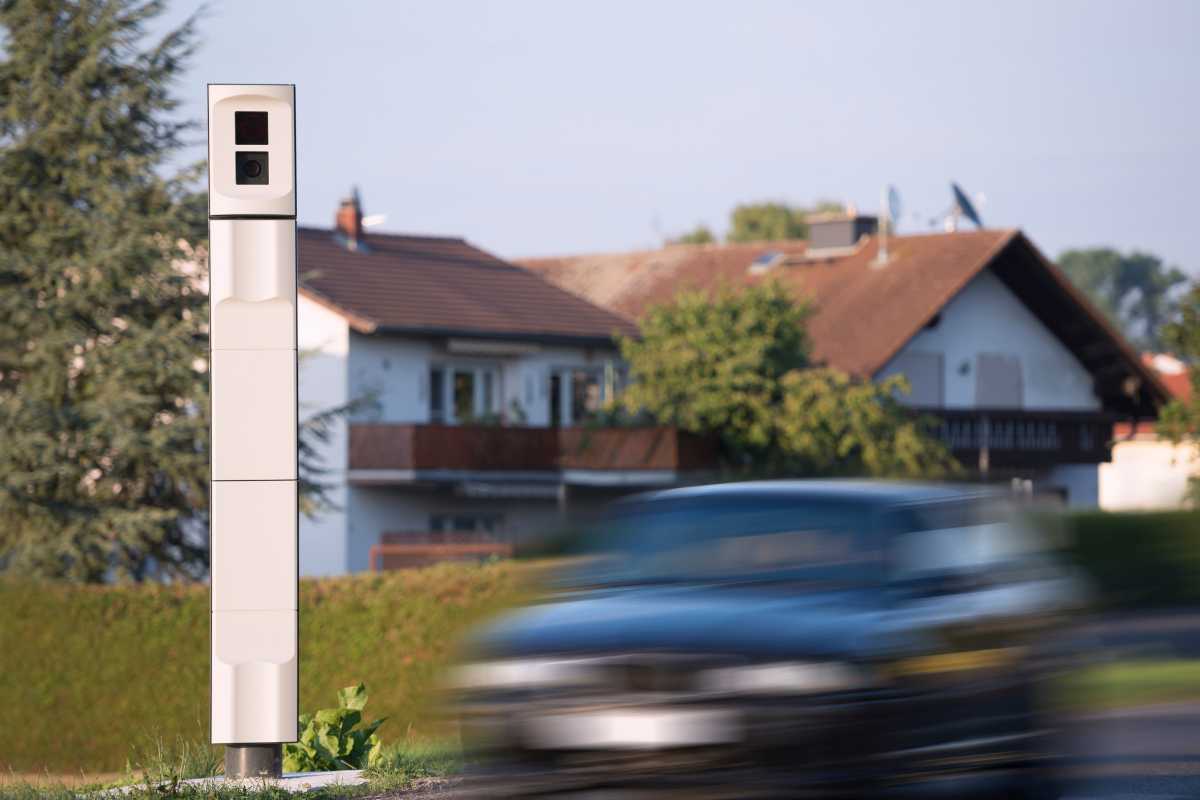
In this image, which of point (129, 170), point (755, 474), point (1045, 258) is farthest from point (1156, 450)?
point (129, 170)

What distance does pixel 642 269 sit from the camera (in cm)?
5506

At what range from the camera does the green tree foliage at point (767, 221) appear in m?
100

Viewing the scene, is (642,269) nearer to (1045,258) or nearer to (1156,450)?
(1045,258)

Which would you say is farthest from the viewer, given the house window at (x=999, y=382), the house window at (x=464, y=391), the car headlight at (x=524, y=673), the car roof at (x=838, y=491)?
the house window at (x=999, y=382)

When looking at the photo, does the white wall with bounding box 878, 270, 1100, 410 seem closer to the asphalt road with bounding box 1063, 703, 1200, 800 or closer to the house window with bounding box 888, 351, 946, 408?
the house window with bounding box 888, 351, 946, 408

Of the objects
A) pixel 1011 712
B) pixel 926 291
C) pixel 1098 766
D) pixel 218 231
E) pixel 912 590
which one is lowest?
pixel 1098 766

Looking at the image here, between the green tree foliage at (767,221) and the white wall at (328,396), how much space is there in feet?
206

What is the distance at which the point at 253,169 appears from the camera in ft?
32.7

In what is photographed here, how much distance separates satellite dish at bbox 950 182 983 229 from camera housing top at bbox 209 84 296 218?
39.9 metres

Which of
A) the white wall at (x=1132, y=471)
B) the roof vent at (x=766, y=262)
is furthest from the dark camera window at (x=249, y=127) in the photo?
the white wall at (x=1132, y=471)

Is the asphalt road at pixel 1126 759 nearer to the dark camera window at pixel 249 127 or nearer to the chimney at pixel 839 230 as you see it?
the dark camera window at pixel 249 127

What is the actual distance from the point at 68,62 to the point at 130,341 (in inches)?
197

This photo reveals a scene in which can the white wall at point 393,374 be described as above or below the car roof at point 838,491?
above

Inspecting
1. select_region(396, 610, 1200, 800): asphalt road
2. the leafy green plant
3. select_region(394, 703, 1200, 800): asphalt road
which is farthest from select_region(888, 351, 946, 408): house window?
the leafy green plant
